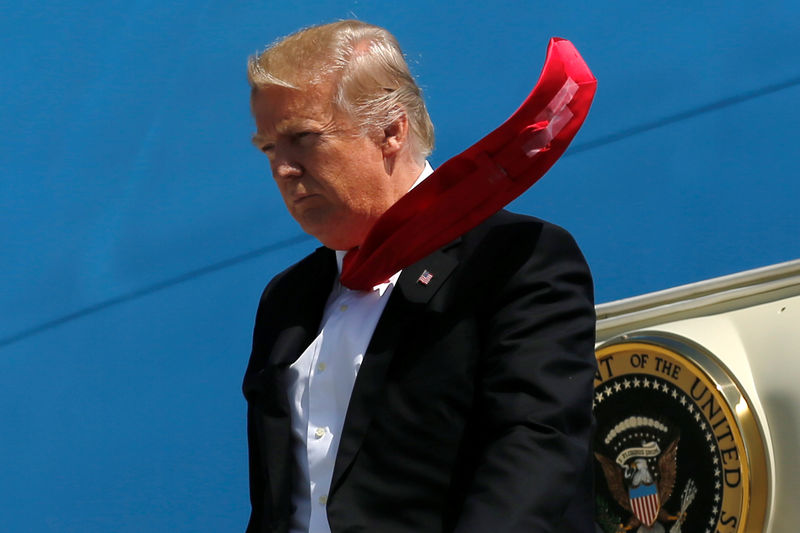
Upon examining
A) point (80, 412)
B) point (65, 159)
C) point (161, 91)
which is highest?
point (161, 91)

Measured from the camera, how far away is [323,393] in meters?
1.28

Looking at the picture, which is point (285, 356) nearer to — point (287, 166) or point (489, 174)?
point (287, 166)

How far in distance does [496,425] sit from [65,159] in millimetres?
1751

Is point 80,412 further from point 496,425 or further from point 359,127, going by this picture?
point 496,425

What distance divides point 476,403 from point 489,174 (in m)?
0.27

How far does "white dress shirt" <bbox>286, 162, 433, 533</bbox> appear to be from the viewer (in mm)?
1253

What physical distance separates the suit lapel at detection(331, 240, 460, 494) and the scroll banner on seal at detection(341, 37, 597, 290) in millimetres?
22

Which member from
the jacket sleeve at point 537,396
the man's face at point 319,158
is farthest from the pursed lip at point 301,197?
the jacket sleeve at point 537,396

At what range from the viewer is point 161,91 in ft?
8.09

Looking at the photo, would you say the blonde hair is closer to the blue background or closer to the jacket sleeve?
the jacket sleeve

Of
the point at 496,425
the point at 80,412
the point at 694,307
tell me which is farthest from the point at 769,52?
the point at 80,412

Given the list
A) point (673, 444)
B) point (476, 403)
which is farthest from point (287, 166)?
point (673, 444)

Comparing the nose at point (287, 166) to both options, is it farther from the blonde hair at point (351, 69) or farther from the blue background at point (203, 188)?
the blue background at point (203, 188)

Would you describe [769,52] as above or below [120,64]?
above
